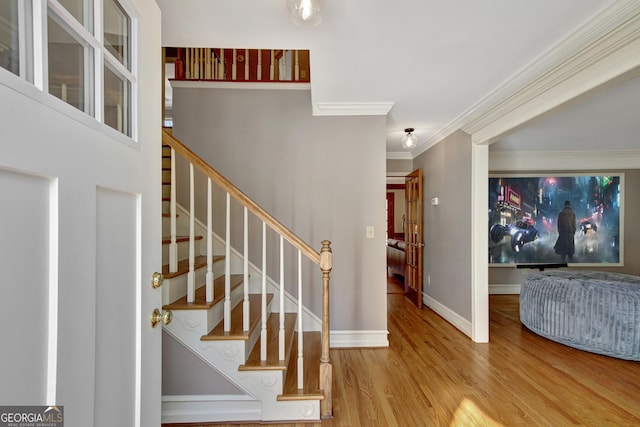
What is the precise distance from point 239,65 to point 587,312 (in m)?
4.23

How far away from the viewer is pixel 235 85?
9.73 ft

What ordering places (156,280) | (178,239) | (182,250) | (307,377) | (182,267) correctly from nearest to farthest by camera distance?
(156,280), (307,377), (182,267), (178,239), (182,250)

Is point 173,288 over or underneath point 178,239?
underneath

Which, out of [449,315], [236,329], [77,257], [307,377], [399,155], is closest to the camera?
[77,257]

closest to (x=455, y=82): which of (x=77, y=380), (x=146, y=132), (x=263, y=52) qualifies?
(x=263, y=52)

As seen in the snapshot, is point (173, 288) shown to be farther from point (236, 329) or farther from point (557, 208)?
point (557, 208)

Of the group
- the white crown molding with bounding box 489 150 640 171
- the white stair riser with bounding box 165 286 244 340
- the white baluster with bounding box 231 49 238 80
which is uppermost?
the white baluster with bounding box 231 49 238 80

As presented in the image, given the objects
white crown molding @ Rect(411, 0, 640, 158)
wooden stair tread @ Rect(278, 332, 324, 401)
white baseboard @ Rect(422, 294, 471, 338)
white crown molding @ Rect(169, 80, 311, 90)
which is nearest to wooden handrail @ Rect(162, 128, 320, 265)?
wooden stair tread @ Rect(278, 332, 324, 401)

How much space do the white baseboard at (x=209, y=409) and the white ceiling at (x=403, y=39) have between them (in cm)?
225

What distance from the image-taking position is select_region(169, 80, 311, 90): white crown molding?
293 cm

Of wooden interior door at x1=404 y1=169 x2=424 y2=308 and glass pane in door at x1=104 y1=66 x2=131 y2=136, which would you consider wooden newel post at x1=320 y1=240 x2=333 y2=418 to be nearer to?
glass pane in door at x1=104 y1=66 x2=131 y2=136

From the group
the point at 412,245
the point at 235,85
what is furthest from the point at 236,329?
the point at 412,245

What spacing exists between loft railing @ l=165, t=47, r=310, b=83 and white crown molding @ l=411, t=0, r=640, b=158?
→ 181 centimetres

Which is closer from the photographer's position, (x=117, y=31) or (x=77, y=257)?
(x=77, y=257)
